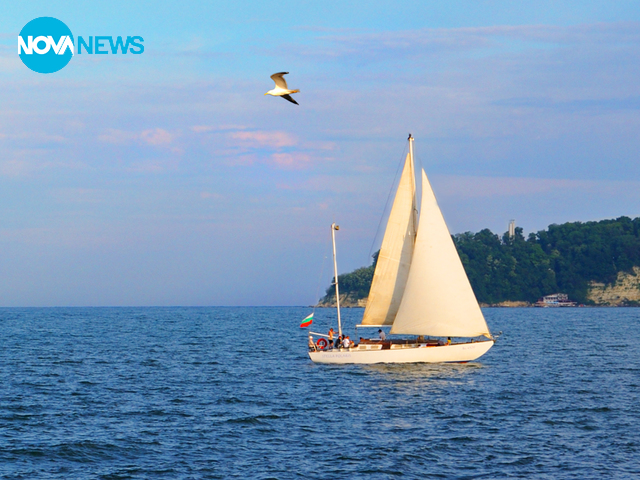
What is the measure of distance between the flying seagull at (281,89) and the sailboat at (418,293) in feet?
68.2

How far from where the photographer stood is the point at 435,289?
167ft

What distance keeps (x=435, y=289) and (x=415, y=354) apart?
4.64m

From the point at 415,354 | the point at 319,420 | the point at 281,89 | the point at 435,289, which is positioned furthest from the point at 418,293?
the point at 281,89

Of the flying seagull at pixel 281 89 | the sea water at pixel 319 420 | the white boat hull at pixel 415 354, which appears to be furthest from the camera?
the white boat hull at pixel 415 354

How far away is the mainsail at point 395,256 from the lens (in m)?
52.3

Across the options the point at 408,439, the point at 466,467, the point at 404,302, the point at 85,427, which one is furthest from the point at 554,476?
the point at 404,302

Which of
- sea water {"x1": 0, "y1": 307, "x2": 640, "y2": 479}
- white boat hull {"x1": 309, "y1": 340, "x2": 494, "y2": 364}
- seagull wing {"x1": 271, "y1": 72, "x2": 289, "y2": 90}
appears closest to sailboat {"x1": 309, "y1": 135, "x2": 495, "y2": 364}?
white boat hull {"x1": 309, "y1": 340, "x2": 494, "y2": 364}

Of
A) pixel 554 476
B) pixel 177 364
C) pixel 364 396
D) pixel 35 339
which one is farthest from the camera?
pixel 35 339

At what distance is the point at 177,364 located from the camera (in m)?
61.0

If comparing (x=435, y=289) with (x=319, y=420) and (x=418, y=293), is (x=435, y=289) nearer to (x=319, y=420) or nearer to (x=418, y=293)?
(x=418, y=293)

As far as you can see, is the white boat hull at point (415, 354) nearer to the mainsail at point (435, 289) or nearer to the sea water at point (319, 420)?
the sea water at point (319, 420)

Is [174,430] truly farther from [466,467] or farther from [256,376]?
[256,376]

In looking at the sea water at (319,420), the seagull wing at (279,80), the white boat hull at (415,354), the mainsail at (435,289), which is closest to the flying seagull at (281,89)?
the seagull wing at (279,80)

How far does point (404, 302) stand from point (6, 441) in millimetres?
28686
